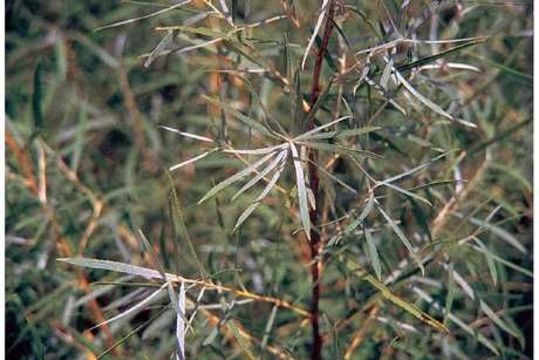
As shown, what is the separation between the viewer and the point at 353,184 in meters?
0.72

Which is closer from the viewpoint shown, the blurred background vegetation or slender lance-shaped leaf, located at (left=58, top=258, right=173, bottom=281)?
slender lance-shaped leaf, located at (left=58, top=258, right=173, bottom=281)

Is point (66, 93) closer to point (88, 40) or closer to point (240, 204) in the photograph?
point (88, 40)

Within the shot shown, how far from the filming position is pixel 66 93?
3.12 feet

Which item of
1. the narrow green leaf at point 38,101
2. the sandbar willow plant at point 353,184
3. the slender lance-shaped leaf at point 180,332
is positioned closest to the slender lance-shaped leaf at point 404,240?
the sandbar willow plant at point 353,184

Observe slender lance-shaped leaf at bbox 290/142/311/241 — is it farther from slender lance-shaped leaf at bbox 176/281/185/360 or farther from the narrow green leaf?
the narrow green leaf

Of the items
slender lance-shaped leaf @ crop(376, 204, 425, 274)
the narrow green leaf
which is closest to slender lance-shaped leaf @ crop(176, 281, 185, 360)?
slender lance-shaped leaf @ crop(376, 204, 425, 274)

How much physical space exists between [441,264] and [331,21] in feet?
0.67

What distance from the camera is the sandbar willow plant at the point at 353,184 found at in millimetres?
481

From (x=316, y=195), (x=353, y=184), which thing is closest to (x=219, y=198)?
(x=353, y=184)

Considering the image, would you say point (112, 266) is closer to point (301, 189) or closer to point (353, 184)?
point (301, 189)

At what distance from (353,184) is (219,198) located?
0.52 ft

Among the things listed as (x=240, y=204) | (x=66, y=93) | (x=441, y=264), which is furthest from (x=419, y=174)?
(x=66, y=93)

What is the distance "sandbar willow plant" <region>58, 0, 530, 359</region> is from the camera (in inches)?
18.9

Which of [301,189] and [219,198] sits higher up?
[301,189]
